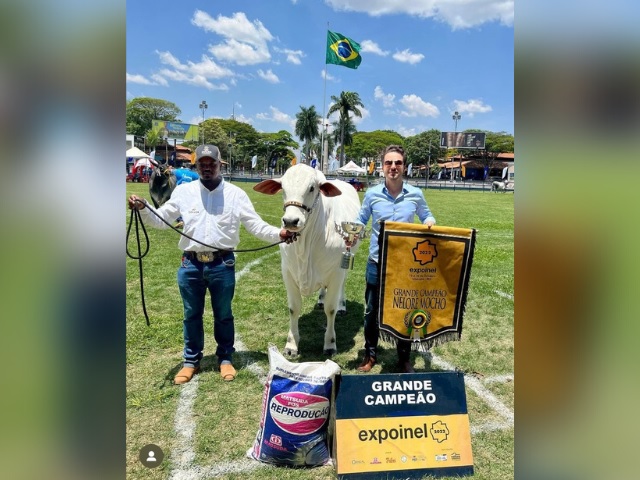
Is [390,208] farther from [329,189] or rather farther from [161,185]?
[161,185]

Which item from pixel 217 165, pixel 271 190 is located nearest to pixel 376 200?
pixel 271 190

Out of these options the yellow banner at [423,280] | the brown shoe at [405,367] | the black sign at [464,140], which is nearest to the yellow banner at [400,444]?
the yellow banner at [423,280]

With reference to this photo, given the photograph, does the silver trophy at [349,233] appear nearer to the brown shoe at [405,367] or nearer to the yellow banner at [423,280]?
the yellow banner at [423,280]

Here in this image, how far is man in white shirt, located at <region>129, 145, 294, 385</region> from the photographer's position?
12.4 ft

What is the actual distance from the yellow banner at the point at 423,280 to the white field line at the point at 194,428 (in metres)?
0.88

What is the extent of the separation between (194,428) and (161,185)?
10158 millimetres

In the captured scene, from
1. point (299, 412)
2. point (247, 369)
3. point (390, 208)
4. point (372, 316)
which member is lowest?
point (247, 369)

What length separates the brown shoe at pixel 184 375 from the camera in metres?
4.05

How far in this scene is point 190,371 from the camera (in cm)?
414

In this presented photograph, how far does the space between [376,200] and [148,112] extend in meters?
88.6

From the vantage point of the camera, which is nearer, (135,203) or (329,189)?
(135,203)

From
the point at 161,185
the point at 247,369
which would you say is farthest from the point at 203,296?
the point at 161,185

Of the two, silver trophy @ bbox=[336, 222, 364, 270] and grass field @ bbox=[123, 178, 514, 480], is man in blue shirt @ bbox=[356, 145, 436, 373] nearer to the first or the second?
silver trophy @ bbox=[336, 222, 364, 270]

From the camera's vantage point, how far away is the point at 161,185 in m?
12.3
